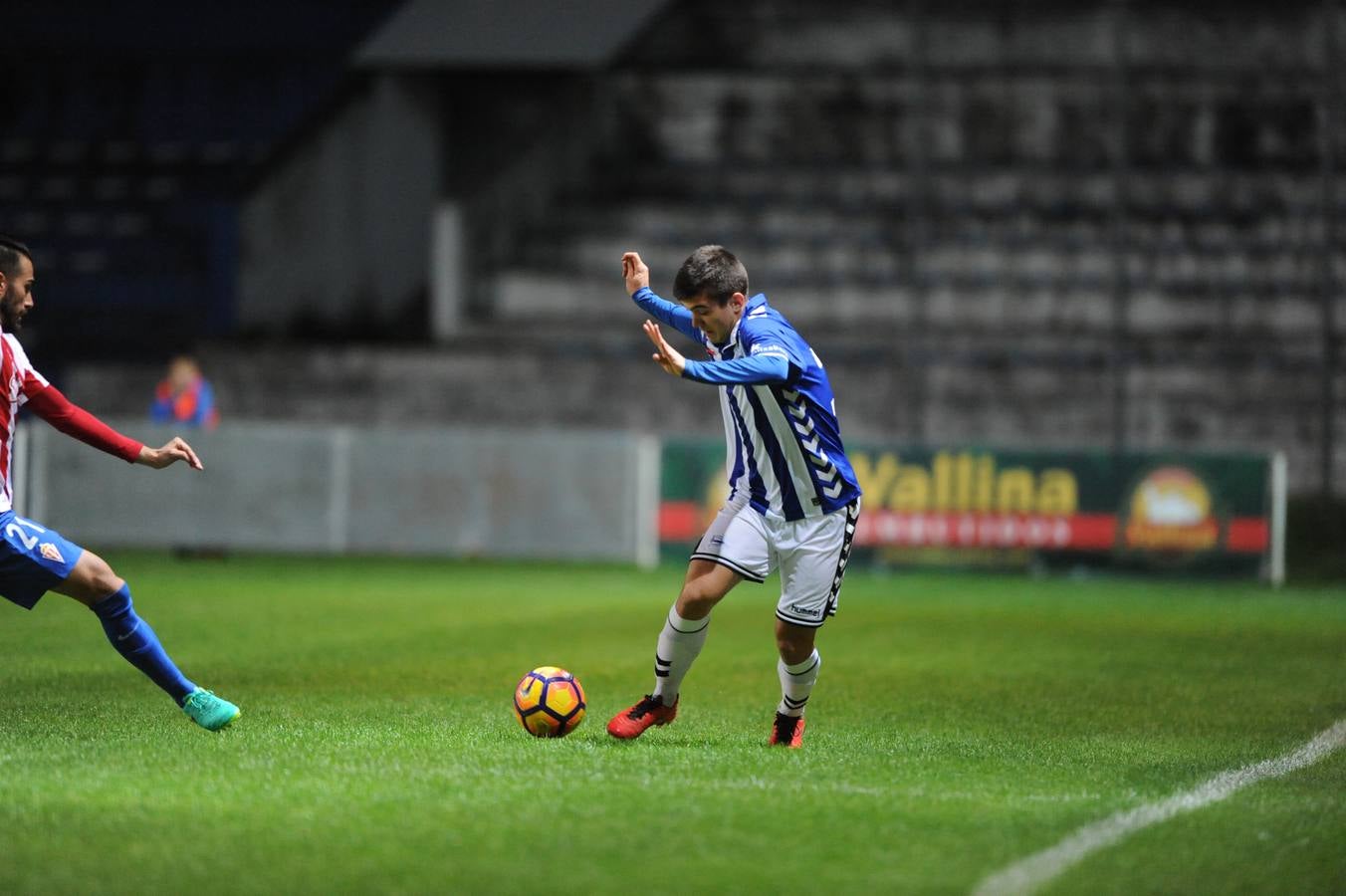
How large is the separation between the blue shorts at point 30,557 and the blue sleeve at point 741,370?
242 centimetres

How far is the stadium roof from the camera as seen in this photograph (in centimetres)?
2595

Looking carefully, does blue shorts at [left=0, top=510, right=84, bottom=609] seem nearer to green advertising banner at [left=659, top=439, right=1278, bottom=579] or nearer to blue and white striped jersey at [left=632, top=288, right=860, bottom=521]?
blue and white striped jersey at [left=632, top=288, right=860, bottom=521]

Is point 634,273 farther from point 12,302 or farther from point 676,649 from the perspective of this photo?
point 12,302

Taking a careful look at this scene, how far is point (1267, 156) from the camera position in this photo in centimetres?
2686

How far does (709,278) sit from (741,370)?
1.49 ft

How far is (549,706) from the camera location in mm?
7418

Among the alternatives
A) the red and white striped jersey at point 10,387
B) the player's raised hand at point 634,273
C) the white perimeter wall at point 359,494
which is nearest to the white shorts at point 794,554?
the player's raised hand at point 634,273

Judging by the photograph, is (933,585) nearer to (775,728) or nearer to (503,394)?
(503,394)

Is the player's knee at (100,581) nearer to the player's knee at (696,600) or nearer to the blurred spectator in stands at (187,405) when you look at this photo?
the player's knee at (696,600)

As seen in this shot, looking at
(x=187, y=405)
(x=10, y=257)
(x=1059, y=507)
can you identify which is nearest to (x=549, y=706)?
(x=10, y=257)

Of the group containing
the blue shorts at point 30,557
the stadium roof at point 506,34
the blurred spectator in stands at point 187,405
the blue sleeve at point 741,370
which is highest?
the stadium roof at point 506,34

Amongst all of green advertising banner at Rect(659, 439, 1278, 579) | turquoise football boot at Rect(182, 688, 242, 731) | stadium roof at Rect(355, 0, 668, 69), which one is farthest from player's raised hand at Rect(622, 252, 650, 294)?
stadium roof at Rect(355, 0, 668, 69)

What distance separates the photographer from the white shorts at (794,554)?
721cm

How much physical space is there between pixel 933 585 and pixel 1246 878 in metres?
12.5
